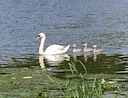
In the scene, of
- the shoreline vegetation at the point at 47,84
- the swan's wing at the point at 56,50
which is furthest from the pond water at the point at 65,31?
the shoreline vegetation at the point at 47,84

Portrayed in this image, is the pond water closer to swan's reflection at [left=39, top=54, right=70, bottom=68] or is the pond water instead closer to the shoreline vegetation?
swan's reflection at [left=39, top=54, right=70, bottom=68]

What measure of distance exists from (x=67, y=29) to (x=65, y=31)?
808 millimetres

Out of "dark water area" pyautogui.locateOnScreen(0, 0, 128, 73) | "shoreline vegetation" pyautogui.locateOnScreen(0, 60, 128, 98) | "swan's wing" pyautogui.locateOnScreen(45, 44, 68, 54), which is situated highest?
"shoreline vegetation" pyautogui.locateOnScreen(0, 60, 128, 98)

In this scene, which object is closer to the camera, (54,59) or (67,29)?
(54,59)

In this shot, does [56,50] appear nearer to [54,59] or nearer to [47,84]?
[54,59]

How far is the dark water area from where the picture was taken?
14.9m

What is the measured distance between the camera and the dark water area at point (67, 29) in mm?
14898

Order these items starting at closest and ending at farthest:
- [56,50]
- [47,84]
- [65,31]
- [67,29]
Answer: [47,84]
[56,50]
[65,31]
[67,29]

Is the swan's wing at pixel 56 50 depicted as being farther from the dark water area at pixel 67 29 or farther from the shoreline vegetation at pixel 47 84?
the shoreline vegetation at pixel 47 84

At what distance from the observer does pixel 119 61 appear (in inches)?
557

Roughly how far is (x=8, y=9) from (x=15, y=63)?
18122 millimetres

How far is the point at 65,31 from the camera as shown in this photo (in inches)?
862

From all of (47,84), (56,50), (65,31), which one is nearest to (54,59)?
(56,50)

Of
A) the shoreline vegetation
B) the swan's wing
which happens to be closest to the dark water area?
the swan's wing
